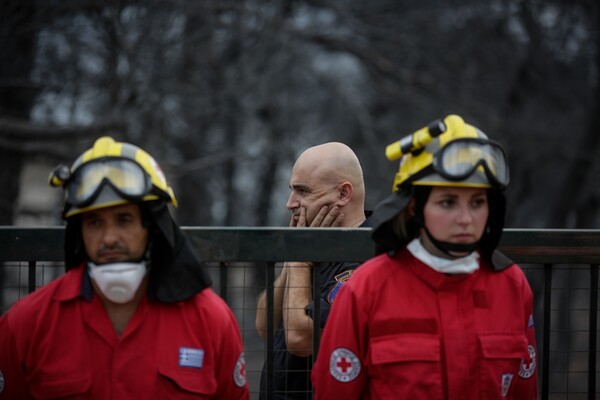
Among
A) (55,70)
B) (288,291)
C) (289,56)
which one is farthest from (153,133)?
(288,291)

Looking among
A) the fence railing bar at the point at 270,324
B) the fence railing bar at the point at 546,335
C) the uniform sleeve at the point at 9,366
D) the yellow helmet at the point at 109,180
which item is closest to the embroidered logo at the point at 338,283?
the fence railing bar at the point at 270,324

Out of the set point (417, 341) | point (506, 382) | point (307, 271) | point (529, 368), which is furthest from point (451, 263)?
point (307, 271)

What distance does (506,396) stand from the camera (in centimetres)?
362

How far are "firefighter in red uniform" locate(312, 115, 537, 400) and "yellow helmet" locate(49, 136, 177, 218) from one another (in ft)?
3.08

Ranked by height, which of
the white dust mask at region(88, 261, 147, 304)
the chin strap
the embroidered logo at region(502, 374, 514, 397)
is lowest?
the embroidered logo at region(502, 374, 514, 397)

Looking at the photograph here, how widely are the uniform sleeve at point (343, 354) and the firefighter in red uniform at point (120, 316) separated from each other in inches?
14.6

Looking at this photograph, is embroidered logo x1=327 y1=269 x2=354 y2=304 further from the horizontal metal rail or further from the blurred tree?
the blurred tree

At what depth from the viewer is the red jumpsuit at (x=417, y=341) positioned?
3496 mm

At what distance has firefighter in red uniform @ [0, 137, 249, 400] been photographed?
3.37 meters

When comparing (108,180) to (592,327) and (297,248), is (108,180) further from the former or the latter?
(592,327)

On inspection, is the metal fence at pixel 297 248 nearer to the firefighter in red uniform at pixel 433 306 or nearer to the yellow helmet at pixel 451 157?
the firefighter in red uniform at pixel 433 306

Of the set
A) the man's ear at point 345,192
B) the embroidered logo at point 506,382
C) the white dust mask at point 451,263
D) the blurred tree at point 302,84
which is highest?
the blurred tree at point 302,84

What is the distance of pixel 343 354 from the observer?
3.51 metres

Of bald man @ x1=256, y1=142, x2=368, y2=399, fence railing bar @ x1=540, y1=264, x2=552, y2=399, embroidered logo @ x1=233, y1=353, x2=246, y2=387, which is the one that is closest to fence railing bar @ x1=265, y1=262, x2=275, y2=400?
bald man @ x1=256, y1=142, x2=368, y2=399
